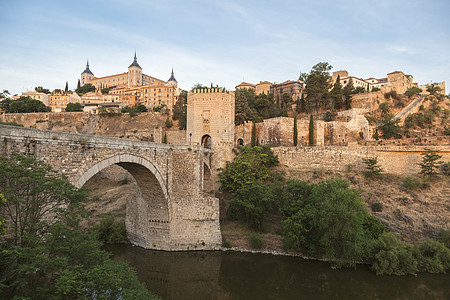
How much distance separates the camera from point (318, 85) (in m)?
38.6

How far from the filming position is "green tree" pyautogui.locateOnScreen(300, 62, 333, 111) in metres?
38.4

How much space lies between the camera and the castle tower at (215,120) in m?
27.0

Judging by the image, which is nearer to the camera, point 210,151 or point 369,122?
point 210,151

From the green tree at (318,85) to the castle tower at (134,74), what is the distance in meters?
67.6

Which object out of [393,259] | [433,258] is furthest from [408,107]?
[393,259]

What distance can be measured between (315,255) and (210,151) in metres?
12.5

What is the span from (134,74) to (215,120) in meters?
74.2

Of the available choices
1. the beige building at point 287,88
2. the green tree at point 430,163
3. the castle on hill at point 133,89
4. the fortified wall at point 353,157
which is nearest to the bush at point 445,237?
the green tree at point 430,163

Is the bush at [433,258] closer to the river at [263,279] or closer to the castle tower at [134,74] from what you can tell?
the river at [263,279]

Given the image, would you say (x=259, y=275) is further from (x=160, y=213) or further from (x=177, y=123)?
(x=177, y=123)

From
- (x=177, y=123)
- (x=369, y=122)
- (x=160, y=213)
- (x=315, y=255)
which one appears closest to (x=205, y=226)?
Answer: (x=160, y=213)

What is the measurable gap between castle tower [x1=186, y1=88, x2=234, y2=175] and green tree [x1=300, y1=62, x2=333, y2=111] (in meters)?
16.3

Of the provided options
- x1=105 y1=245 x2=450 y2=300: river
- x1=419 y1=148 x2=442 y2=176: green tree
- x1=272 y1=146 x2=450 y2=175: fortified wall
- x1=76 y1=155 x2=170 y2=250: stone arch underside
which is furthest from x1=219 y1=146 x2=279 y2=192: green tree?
x1=419 y1=148 x2=442 y2=176: green tree

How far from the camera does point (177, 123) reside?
46125mm
